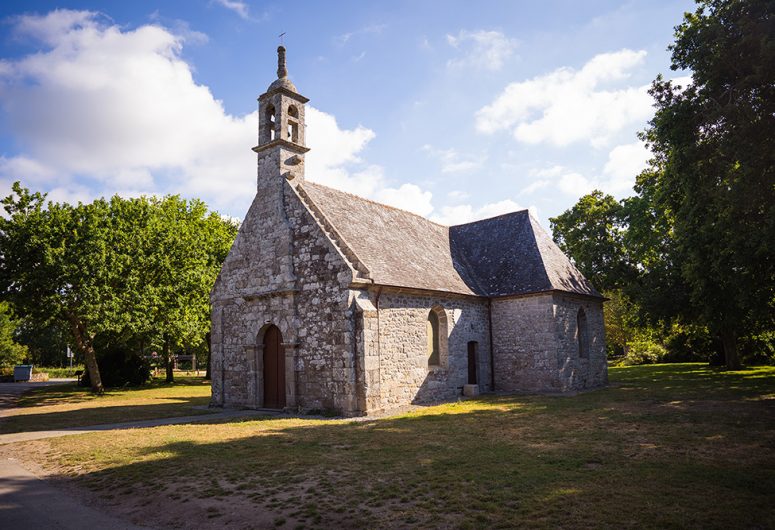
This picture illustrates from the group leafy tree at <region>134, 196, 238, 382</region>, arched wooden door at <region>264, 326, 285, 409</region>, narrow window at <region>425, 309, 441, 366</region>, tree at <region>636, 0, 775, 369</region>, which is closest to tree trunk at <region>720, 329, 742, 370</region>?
tree at <region>636, 0, 775, 369</region>

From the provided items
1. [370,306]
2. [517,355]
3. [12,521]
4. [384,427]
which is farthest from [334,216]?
[12,521]

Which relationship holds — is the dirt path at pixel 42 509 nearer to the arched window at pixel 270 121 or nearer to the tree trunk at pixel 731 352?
the arched window at pixel 270 121

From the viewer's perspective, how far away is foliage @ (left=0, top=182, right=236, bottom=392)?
858 inches

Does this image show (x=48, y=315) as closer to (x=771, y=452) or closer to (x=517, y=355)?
(x=517, y=355)

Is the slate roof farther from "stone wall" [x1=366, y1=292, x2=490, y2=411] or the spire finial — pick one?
the spire finial

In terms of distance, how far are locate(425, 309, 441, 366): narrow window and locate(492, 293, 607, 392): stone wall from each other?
3.64 m

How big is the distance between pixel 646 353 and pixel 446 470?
1607 inches

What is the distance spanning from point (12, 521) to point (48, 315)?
18727mm

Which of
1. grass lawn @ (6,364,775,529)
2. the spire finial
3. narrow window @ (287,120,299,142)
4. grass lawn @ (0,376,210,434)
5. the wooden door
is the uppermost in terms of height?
the spire finial

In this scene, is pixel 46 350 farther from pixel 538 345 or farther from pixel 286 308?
pixel 538 345

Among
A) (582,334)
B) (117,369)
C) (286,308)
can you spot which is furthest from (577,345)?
(117,369)

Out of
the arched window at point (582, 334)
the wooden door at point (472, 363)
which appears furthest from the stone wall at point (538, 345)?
the wooden door at point (472, 363)

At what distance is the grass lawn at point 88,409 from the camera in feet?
53.1

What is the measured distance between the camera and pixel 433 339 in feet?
65.1
